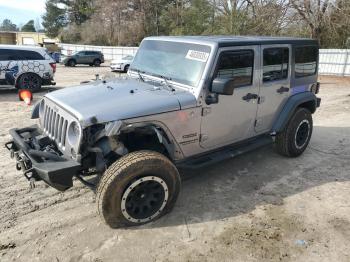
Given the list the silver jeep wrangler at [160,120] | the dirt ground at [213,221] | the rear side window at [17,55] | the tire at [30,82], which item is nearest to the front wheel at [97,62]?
the rear side window at [17,55]

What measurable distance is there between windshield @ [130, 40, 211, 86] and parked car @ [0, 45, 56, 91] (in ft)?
27.9

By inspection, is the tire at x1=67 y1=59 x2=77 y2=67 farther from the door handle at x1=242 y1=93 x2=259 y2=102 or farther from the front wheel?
the door handle at x1=242 y1=93 x2=259 y2=102

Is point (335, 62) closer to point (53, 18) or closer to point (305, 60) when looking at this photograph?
point (305, 60)

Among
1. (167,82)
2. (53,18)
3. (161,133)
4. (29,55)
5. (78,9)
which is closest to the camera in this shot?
(161,133)

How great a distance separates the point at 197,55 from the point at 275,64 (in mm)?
1489

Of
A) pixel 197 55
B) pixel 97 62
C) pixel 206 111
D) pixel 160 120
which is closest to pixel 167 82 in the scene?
pixel 197 55

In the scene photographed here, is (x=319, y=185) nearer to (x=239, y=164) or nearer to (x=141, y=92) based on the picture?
(x=239, y=164)

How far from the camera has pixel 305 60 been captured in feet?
18.8

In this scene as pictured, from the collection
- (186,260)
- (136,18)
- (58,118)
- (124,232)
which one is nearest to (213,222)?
(186,260)

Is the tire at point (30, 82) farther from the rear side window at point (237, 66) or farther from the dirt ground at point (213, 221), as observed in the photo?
the rear side window at point (237, 66)

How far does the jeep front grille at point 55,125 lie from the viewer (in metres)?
3.78

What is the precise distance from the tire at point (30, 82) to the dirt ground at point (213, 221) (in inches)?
287

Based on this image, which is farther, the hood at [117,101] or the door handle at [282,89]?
the door handle at [282,89]

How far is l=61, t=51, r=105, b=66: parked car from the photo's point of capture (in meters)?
28.7
